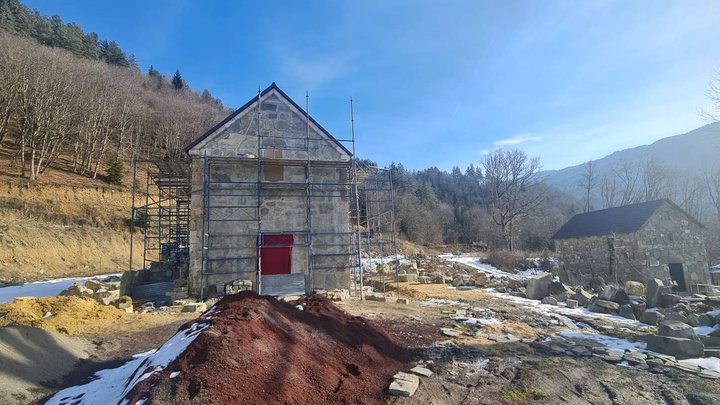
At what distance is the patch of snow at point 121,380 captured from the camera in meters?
4.55

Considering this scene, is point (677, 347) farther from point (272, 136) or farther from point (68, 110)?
point (68, 110)

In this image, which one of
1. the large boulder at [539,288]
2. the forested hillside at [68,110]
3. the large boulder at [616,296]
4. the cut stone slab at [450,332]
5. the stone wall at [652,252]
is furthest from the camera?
the forested hillside at [68,110]

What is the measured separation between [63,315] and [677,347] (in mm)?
14062

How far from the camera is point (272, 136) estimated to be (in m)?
14.3

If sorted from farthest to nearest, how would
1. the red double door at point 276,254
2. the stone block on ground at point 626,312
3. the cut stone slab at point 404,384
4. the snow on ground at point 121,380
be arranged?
1. the red double door at point 276,254
2. the stone block on ground at point 626,312
3. the cut stone slab at point 404,384
4. the snow on ground at point 121,380

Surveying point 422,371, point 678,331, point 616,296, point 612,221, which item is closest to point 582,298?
point 616,296

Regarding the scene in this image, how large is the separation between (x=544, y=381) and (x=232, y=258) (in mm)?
10452

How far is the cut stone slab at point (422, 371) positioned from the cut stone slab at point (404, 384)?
19 cm

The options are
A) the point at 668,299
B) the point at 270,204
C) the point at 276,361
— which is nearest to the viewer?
the point at 276,361

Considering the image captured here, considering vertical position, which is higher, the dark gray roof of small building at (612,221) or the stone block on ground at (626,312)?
the dark gray roof of small building at (612,221)

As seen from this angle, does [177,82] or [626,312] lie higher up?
[177,82]

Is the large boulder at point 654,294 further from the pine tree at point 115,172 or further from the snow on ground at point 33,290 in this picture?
the pine tree at point 115,172

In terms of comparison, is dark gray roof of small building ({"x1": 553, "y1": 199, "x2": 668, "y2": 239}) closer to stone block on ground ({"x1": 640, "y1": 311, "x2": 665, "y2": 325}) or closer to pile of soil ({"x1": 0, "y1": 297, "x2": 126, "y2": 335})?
stone block on ground ({"x1": 640, "y1": 311, "x2": 665, "y2": 325})

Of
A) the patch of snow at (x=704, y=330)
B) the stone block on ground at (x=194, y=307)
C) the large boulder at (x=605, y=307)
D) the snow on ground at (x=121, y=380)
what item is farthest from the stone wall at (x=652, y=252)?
the snow on ground at (x=121, y=380)
